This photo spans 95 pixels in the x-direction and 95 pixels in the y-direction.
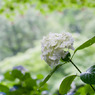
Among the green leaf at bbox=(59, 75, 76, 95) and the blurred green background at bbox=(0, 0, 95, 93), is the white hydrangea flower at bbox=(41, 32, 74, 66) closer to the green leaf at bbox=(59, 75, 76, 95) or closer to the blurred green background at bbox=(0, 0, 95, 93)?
the green leaf at bbox=(59, 75, 76, 95)

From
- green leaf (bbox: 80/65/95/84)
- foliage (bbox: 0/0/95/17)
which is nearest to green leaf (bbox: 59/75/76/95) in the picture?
green leaf (bbox: 80/65/95/84)

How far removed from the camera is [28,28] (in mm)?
5516

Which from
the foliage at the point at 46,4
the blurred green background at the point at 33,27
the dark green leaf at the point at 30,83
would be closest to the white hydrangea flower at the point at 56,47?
the dark green leaf at the point at 30,83

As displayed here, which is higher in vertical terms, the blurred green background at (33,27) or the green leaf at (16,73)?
the blurred green background at (33,27)

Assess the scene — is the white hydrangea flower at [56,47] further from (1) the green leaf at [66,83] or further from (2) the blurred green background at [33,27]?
(2) the blurred green background at [33,27]

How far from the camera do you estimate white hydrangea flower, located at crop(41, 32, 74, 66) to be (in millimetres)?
395

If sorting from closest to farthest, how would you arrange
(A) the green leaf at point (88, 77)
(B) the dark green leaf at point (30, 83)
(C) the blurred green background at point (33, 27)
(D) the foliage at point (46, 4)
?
(A) the green leaf at point (88, 77)
(B) the dark green leaf at point (30, 83)
(D) the foliage at point (46, 4)
(C) the blurred green background at point (33, 27)

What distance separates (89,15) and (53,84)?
9.86 feet

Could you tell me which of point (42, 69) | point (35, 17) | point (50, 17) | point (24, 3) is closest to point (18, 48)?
point (35, 17)

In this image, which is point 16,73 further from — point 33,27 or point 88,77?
point 33,27

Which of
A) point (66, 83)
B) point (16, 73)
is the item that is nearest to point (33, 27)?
point (16, 73)

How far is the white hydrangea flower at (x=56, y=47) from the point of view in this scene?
1.29ft

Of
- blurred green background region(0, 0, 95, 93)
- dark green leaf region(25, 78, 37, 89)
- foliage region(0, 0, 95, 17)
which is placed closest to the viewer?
dark green leaf region(25, 78, 37, 89)

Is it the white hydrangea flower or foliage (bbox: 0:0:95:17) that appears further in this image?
foliage (bbox: 0:0:95:17)
